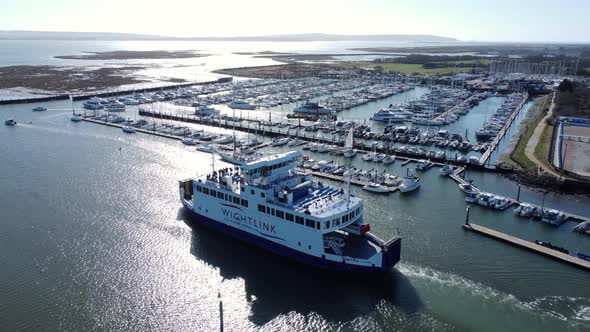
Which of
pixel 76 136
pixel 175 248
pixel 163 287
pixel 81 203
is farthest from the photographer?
pixel 76 136

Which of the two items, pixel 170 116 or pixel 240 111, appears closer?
pixel 170 116

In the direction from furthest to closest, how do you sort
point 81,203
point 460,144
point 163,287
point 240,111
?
point 240,111 → point 460,144 → point 81,203 → point 163,287

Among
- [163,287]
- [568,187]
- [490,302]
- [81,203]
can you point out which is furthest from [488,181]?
[81,203]

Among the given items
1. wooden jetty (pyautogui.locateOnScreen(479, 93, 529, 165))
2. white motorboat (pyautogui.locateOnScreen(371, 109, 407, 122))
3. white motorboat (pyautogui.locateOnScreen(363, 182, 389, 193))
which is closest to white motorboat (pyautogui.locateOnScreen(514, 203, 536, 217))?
white motorboat (pyautogui.locateOnScreen(363, 182, 389, 193))

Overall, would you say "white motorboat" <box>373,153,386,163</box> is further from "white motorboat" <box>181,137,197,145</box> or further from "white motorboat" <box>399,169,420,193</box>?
"white motorboat" <box>181,137,197,145</box>

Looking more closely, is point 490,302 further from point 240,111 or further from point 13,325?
point 240,111

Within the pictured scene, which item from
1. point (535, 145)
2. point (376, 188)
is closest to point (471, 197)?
point (376, 188)

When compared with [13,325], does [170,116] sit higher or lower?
higher
